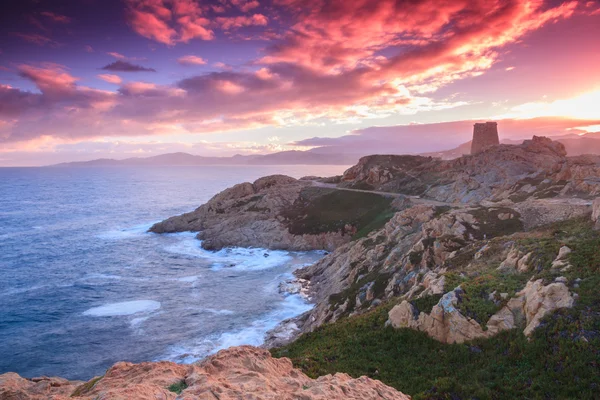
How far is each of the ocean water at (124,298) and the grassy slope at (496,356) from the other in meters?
22.5

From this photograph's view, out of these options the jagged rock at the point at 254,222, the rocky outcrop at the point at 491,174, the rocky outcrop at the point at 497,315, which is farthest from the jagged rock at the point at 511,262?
the jagged rock at the point at 254,222

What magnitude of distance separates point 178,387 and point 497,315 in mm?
17542

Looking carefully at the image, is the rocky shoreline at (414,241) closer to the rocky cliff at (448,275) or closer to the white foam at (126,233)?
the rocky cliff at (448,275)

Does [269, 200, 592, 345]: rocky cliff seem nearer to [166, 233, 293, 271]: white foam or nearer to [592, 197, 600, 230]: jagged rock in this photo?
[592, 197, 600, 230]: jagged rock

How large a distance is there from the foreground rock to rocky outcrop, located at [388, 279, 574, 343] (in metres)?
65.4

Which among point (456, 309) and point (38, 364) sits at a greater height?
point (456, 309)

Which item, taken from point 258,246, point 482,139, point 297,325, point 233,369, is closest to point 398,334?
point 233,369

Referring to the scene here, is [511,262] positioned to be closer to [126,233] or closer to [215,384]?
[215,384]

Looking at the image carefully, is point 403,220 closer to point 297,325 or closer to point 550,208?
point 550,208

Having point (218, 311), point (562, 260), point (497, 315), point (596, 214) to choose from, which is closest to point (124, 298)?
point (218, 311)

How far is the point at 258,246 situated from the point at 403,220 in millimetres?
43567

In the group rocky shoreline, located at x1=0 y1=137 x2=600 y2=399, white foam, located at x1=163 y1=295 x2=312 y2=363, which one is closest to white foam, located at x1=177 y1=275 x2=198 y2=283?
rocky shoreline, located at x1=0 y1=137 x2=600 y2=399

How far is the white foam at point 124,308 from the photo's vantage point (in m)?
50.2

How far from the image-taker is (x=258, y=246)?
89438 mm
